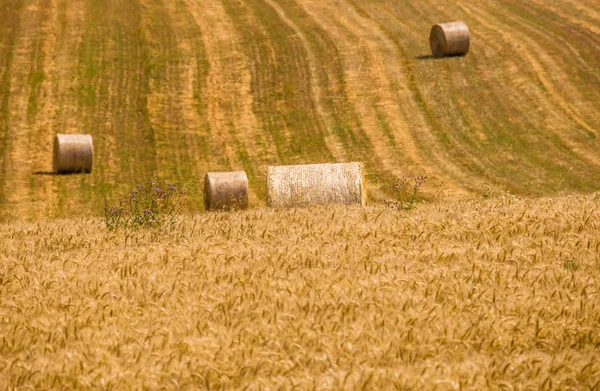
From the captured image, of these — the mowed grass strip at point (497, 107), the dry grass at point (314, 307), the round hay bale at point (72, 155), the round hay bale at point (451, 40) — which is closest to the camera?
the dry grass at point (314, 307)

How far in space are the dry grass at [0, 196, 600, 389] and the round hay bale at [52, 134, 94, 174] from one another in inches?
683

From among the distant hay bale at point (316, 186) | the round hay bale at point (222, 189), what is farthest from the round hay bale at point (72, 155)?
the distant hay bale at point (316, 186)

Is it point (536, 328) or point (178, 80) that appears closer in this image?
point (536, 328)

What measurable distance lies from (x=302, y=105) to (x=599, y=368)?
99.4 ft

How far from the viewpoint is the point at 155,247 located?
9.94 m

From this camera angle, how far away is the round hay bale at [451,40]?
1580 inches

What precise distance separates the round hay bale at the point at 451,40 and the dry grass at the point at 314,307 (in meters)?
30.2

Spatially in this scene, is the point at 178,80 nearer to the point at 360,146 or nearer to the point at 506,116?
the point at 360,146

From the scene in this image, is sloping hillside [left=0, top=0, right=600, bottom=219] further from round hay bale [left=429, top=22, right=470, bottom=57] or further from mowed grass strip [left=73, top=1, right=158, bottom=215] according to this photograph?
round hay bale [left=429, top=22, right=470, bottom=57]

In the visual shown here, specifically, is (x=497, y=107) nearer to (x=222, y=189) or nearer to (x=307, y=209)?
(x=222, y=189)

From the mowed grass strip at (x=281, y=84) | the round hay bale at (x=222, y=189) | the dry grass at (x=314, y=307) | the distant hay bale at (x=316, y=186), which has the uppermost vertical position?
the dry grass at (x=314, y=307)

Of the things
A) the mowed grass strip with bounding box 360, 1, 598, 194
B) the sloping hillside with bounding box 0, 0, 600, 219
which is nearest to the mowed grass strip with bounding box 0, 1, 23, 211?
the sloping hillside with bounding box 0, 0, 600, 219

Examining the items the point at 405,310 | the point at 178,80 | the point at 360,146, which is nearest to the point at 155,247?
the point at 405,310

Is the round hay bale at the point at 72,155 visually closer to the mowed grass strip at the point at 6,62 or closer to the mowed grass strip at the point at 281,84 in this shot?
the mowed grass strip at the point at 6,62
